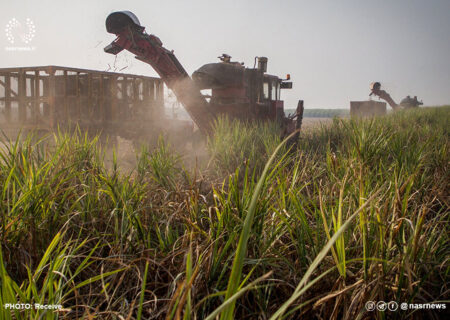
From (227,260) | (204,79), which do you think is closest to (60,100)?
(204,79)

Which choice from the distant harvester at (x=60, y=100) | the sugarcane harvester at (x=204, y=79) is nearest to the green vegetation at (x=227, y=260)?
the distant harvester at (x=60, y=100)

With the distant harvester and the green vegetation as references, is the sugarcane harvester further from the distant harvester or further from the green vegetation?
the green vegetation

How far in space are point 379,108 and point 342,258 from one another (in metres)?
25.1

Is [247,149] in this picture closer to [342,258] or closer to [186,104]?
[342,258]

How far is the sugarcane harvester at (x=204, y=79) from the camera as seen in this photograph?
7.65 metres

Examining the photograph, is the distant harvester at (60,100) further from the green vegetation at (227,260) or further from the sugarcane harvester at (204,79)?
the green vegetation at (227,260)

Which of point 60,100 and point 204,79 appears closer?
point 60,100

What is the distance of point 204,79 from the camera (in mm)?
8477

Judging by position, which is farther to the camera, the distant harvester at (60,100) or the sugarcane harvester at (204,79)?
the sugarcane harvester at (204,79)

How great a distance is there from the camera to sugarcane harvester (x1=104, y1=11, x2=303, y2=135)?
765 centimetres

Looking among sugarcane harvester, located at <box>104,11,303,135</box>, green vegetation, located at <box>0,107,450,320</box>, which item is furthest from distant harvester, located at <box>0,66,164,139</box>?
green vegetation, located at <box>0,107,450,320</box>

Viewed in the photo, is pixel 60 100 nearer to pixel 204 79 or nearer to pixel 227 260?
pixel 204 79

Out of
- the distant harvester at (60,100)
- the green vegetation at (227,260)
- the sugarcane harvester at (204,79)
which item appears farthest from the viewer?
the sugarcane harvester at (204,79)

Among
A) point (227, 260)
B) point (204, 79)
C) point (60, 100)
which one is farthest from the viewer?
point (204, 79)
